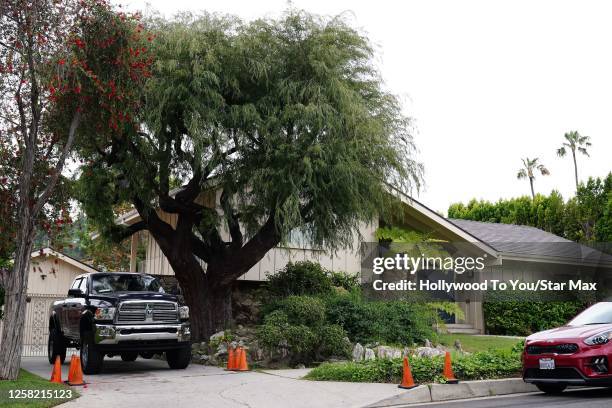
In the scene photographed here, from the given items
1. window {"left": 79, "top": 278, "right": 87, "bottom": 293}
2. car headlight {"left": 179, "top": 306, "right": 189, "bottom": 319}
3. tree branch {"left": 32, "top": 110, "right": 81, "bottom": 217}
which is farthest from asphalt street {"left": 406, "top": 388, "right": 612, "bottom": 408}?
window {"left": 79, "top": 278, "right": 87, "bottom": 293}

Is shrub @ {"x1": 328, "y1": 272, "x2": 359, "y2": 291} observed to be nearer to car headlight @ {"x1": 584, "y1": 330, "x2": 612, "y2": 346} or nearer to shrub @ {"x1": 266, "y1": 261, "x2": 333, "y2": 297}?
shrub @ {"x1": 266, "y1": 261, "x2": 333, "y2": 297}

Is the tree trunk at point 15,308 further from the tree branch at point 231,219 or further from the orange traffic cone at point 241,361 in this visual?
the tree branch at point 231,219

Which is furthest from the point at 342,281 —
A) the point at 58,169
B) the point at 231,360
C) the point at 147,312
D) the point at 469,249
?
the point at 58,169

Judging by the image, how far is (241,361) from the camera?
46.7 ft

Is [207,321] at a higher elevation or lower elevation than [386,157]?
lower

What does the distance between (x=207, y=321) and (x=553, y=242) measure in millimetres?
16891

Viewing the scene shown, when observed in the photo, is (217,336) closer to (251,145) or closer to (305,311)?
(305,311)

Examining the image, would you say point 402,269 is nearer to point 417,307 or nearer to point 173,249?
point 417,307

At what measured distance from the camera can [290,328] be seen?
15008mm

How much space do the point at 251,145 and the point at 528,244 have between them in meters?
14.9

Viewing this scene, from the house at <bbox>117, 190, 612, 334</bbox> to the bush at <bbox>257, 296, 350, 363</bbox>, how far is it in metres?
4.54

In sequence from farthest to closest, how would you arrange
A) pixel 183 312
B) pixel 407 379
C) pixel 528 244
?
pixel 528 244, pixel 183 312, pixel 407 379

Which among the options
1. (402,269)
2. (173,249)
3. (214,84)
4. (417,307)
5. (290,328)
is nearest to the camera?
(290,328)

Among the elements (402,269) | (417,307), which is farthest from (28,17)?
(402,269)
